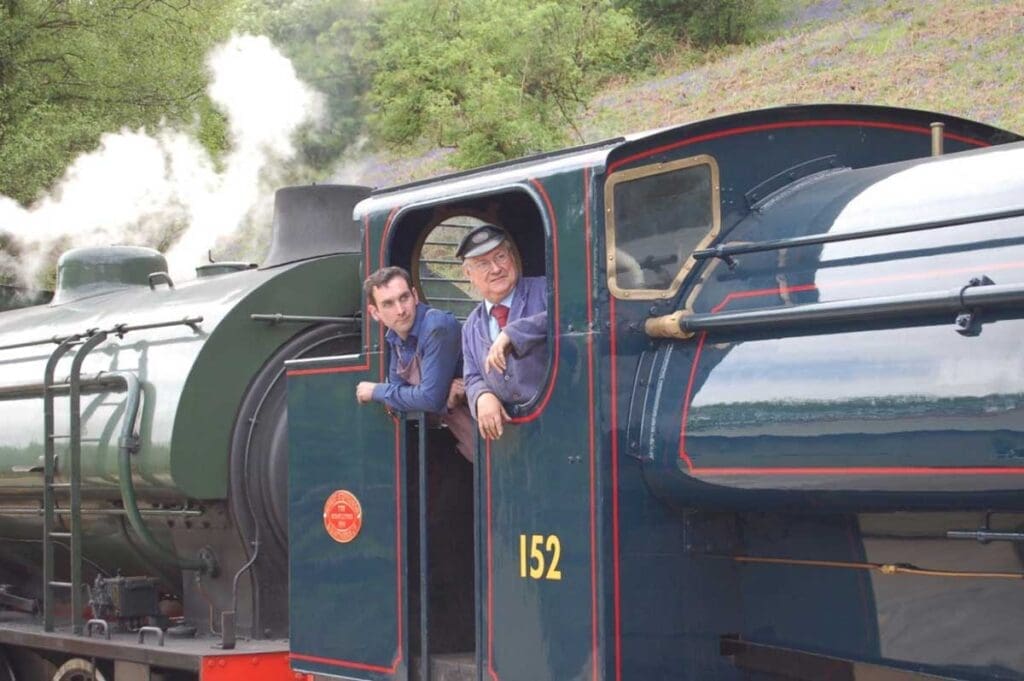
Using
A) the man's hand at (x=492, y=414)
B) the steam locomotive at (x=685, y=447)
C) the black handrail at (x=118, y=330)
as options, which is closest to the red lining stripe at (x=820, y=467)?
the steam locomotive at (x=685, y=447)

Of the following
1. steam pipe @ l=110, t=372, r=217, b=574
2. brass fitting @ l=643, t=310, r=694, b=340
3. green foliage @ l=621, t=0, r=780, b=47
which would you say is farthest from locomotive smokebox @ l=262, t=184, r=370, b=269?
green foliage @ l=621, t=0, r=780, b=47

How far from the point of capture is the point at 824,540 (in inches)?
176

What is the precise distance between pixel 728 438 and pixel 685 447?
0.62ft

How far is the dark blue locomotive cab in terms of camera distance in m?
3.96

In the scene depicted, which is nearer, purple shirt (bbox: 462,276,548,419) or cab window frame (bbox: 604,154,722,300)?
cab window frame (bbox: 604,154,722,300)

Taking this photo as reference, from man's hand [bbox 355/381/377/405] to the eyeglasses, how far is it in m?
0.66

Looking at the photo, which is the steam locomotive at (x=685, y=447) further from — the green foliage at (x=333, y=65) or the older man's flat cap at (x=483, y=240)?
the green foliage at (x=333, y=65)

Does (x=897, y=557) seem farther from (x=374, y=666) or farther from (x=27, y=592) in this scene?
(x=27, y=592)

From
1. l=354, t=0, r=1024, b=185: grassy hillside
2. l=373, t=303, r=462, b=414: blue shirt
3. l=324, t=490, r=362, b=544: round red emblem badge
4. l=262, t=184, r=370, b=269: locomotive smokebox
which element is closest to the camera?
l=373, t=303, r=462, b=414: blue shirt

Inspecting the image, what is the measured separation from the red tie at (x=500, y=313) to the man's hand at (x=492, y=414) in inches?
12.6

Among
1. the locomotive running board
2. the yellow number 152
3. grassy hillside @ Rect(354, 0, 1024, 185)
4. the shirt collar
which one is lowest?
the locomotive running board

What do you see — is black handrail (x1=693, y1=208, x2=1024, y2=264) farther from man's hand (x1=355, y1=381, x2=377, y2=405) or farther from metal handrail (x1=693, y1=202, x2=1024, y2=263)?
man's hand (x1=355, y1=381, x2=377, y2=405)

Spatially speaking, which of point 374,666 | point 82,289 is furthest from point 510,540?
point 82,289

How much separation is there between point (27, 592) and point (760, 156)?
5.97 metres
